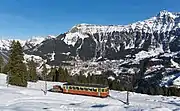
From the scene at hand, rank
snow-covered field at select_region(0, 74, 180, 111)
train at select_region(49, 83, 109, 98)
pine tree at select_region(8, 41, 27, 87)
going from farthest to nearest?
pine tree at select_region(8, 41, 27, 87)
train at select_region(49, 83, 109, 98)
snow-covered field at select_region(0, 74, 180, 111)

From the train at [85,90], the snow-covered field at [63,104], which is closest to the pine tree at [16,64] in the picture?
the train at [85,90]

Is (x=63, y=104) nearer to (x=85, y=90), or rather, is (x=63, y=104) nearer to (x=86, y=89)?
(x=86, y=89)

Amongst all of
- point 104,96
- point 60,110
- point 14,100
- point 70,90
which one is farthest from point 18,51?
point 60,110

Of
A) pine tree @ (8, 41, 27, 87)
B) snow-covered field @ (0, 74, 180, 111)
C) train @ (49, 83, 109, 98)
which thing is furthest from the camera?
pine tree @ (8, 41, 27, 87)

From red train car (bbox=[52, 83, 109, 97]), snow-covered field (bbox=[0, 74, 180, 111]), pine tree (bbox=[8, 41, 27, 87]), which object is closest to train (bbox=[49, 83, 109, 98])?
red train car (bbox=[52, 83, 109, 97])

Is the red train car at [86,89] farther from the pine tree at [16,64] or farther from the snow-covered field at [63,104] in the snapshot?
the pine tree at [16,64]

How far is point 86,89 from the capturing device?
9194 cm

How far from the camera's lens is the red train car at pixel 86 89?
89.1m

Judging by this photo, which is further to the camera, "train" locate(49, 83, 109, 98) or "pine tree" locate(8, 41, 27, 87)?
"pine tree" locate(8, 41, 27, 87)

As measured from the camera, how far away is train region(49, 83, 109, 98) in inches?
3509

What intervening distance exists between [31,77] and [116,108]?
93043 mm

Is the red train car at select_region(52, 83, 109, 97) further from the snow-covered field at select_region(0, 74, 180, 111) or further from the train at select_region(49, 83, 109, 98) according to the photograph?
the snow-covered field at select_region(0, 74, 180, 111)

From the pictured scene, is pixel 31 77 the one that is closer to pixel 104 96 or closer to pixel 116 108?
pixel 104 96

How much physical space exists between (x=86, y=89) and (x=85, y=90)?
0.48 metres
